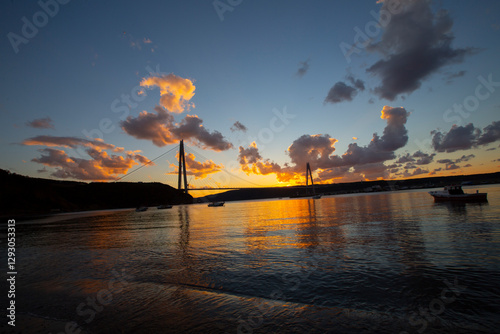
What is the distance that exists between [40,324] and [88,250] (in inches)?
459

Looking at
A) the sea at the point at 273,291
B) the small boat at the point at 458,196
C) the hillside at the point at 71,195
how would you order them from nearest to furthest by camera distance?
the sea at the point at 273,291 → the small boat at the point at 458,196 → the hillside at the point at 71,195

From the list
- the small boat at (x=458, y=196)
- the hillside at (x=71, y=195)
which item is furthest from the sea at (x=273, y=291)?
the hillside at (x=71, y=195)

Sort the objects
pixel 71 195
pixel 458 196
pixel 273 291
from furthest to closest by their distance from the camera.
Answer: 1. pixel 71 195
2. pixel 458 196
3. pixel 273 291

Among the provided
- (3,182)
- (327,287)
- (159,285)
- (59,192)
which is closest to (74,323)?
(159,285)

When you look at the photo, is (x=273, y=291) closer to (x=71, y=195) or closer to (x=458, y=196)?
(x=458, y=196)

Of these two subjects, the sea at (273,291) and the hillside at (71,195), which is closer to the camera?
the sea at (273,291)

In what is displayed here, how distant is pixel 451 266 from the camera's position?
30.1ft

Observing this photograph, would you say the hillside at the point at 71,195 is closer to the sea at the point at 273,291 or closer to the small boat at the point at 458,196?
the sea at the point at 273,291

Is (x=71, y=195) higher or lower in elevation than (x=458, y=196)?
higher

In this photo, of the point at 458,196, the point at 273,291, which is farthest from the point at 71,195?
the point at 458,196

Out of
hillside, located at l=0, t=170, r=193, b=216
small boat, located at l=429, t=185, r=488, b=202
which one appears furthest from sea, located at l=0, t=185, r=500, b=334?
hillside, located at l=0, t=170, r=193, b=216

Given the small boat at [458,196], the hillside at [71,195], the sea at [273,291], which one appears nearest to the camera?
the sea at [273,291]

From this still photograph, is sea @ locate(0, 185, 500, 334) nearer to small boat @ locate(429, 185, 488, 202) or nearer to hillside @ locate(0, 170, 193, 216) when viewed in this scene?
small boat @ locate(429, 185, 488, 202)

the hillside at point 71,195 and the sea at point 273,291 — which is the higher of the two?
the hillside at point 71,195
